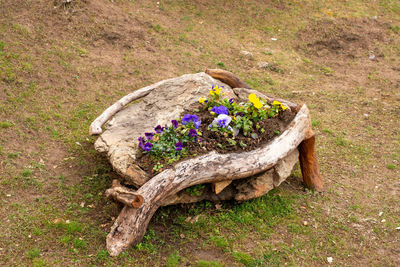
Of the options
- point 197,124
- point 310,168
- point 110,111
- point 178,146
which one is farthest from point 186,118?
point 310,168

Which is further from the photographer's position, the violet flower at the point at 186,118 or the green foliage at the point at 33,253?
the violet flower at the point at 186,118

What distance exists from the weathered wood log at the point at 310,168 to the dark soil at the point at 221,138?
1.81ft

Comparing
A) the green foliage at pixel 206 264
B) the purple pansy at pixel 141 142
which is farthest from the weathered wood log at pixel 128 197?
the green foliage at pixel 206 264

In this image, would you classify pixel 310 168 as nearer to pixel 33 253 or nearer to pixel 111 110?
pixel 111 110

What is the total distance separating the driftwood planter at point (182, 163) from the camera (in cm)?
444

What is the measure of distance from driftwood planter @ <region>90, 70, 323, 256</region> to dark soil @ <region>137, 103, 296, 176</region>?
10cm

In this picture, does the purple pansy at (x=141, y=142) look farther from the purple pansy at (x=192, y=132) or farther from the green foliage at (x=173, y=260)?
the green foliage at (x=173, y=260)

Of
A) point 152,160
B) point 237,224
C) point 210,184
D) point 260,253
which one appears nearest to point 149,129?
point 152,160

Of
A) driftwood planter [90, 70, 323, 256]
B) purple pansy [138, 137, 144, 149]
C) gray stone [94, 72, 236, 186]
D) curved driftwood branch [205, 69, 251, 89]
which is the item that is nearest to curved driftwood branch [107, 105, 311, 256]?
driftwood planter [90, 70, 323, 256]

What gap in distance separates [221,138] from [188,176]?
74cm

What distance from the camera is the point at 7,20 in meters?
8.58

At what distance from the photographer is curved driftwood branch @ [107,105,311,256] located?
4410 millimetres

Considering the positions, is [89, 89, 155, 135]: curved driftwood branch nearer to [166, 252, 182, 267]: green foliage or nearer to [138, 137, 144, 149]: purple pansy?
[138, 137, 144, 149]: purple pansy

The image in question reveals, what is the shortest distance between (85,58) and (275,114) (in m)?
4.85
